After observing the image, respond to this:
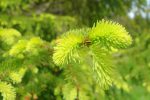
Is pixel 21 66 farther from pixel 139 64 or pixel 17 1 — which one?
pixel 139 64

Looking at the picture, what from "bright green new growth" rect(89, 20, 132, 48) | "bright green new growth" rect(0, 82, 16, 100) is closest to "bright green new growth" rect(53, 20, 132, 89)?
"bright green new growth" rect(89, 20, 132, 48)

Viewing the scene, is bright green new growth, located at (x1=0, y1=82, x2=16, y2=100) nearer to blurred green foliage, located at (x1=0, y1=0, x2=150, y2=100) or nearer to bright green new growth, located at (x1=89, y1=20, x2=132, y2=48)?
blurred green foliage, located at (x1=0, y1=0, x2=150, y2=100)

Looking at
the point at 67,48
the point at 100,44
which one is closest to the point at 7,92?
the point at 67,48

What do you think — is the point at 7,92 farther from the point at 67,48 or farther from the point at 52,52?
the point at 52,52

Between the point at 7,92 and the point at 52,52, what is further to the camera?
the point at 52,52

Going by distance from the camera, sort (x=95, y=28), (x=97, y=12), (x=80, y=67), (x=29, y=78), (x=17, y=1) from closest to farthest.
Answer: (x=95, y=28) < (x=80, y=67) < (x=29, y=78) < (x=17, y=1) < (x=97, y=12)

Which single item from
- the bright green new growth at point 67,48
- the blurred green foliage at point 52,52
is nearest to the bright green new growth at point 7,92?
the blurred green foliage at point 52,52

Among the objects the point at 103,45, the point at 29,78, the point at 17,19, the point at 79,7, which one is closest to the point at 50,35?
the point at 17,19
